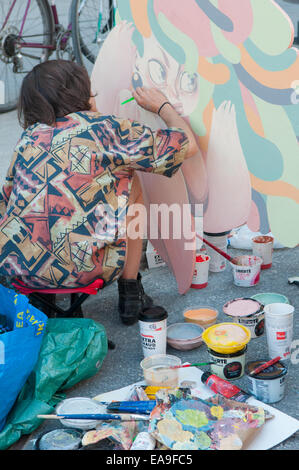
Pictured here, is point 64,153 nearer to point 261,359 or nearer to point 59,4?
point 261,359

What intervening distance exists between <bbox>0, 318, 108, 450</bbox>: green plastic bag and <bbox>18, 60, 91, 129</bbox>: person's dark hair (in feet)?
2.54

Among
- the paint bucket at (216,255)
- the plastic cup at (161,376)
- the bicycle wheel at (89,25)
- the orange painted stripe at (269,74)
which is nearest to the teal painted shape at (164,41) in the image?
the orange painted stripe at (269,74)

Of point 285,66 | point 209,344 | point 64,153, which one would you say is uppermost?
point 285,66

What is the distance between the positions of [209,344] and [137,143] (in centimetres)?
78

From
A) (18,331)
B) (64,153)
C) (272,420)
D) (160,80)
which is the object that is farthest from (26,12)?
(272,420)

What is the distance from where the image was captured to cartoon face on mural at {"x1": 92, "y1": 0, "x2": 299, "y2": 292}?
2.17 m

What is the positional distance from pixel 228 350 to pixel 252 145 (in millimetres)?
793

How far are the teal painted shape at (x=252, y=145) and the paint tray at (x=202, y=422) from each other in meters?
0.89

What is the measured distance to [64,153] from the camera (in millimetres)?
2248

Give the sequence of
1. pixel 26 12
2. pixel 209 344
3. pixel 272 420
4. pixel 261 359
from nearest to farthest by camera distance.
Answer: pixel 272 420, pixel 209 344, pixel 261 359, pixel 26 12

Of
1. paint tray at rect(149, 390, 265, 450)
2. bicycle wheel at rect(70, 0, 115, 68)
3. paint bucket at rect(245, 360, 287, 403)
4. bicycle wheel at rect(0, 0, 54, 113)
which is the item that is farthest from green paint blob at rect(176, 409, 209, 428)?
bicycle wheel at rect(0, 0, 54, 113)

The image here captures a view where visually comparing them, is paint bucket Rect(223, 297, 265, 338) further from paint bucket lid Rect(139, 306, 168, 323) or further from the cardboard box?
the cardboard box
